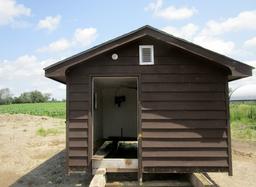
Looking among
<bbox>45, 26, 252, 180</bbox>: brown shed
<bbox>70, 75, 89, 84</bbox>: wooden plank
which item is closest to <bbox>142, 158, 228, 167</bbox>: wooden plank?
<bbox>45, 26, 252, 180</bbox>: brown shed

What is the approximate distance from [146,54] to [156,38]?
0.40m

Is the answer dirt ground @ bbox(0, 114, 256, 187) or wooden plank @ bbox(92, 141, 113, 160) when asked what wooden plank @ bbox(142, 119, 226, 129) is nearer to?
wooden plank @ bbox(92, 141, 113, 160)

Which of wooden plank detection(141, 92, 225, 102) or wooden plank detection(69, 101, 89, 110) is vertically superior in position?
wooden plank detection(141, 92, 225, 102)

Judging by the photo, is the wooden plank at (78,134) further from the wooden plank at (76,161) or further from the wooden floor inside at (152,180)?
the wooden floor inside at (152,180)

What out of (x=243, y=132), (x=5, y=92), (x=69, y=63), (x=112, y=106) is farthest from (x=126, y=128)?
(x=5, y=92)

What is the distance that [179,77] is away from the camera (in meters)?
6.36

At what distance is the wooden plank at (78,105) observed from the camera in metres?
6.35

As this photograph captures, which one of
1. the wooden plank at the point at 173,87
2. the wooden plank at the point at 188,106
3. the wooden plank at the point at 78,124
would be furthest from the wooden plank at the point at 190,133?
the wooden plank at the point at 78,124

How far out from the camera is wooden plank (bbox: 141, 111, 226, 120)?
6.30 metres

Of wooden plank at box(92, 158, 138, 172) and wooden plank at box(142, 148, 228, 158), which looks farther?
wooden plank at box(92, 158, 138, 172)

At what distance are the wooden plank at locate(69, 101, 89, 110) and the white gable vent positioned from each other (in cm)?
144

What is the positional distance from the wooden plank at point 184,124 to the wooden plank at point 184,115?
8 centimetres

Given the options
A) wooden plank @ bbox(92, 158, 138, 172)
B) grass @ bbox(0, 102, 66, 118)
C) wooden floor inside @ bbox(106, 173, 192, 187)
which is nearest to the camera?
wooden plank @ bbox(92, 158, 138, 172)

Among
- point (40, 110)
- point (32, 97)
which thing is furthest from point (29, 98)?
point (40, 110)
